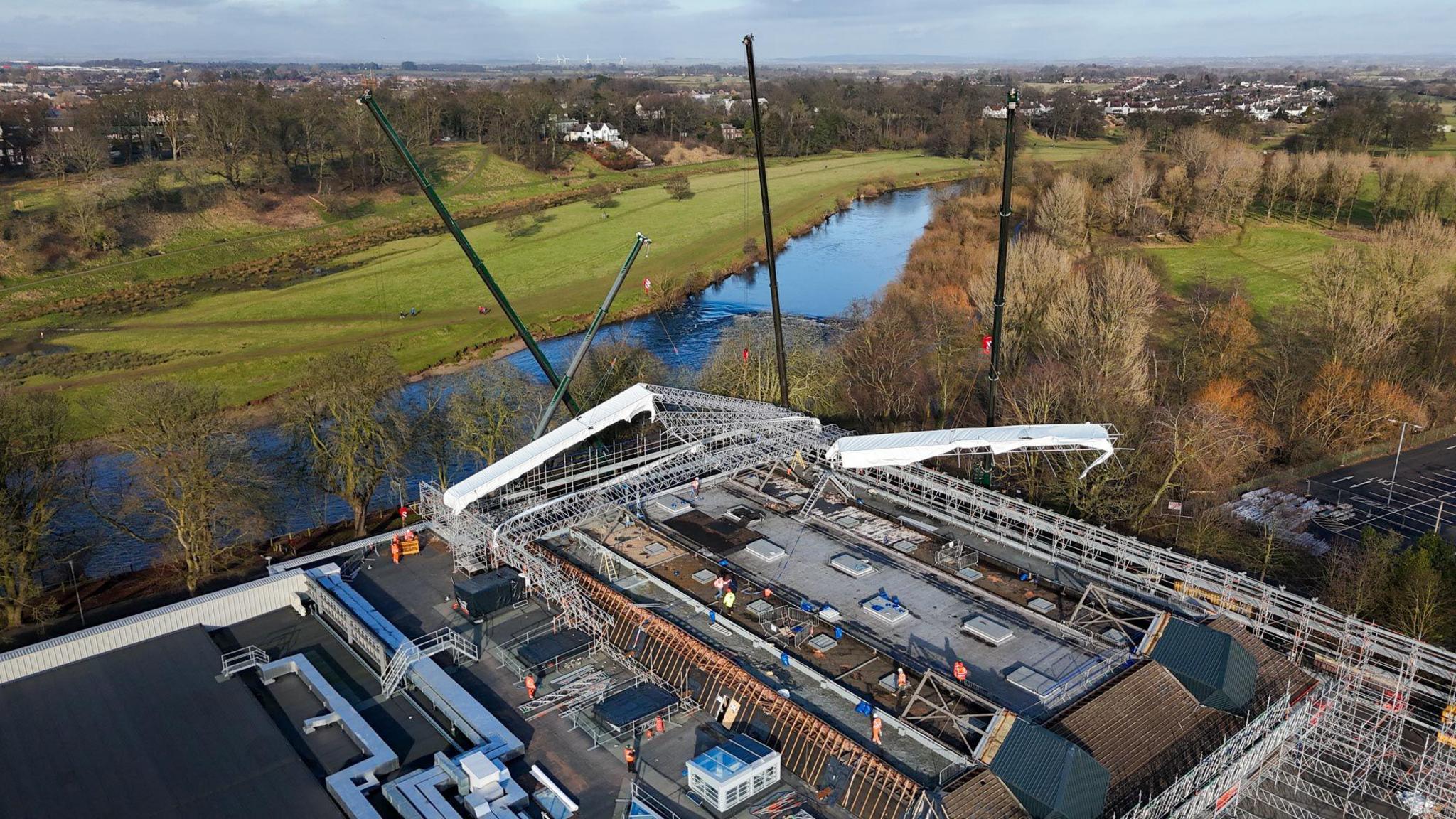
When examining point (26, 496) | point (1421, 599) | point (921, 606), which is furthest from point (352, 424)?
point (1421, 599)

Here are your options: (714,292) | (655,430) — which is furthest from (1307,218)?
(655,430)

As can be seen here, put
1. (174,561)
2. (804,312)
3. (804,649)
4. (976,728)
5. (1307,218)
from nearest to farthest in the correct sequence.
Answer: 1. (976,728)
2. (804,649)
3. (174,561)
4. (804,312)
5. (1307,218)

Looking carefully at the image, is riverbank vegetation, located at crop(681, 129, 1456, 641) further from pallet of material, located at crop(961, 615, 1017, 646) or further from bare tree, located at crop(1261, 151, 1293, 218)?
pallet of material, located at crop(961, 615, 1017, 646)

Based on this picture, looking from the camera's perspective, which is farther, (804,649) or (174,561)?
(174,561)

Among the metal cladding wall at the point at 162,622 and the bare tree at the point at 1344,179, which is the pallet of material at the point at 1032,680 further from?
the bare tree at the point at 1344,179

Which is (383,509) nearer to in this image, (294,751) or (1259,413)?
(294,751)

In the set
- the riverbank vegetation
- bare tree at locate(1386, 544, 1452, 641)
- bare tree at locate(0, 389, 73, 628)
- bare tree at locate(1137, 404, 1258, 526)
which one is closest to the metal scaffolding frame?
bare tree at locate(1386, 544, 1452, 641)

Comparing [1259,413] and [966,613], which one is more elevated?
[966,613]
